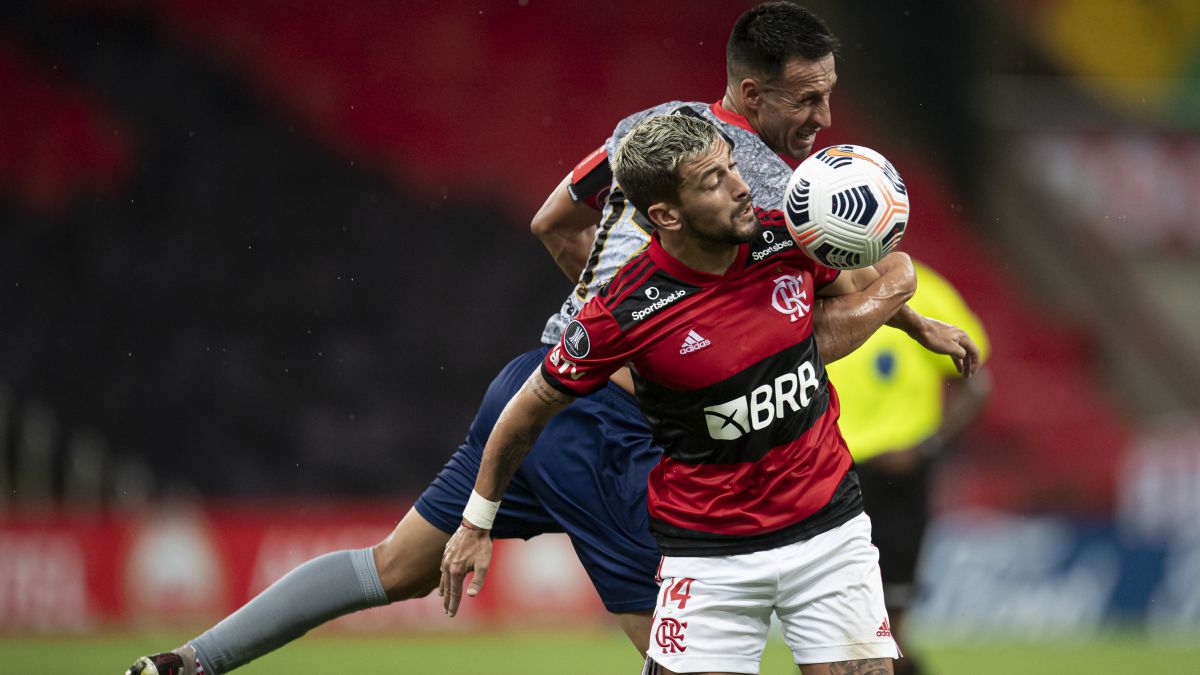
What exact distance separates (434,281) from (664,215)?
949cm

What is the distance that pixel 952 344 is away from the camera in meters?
4.22

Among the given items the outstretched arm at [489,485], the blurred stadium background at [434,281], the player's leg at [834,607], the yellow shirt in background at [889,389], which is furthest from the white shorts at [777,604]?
the blurred stadium background at [434,281]

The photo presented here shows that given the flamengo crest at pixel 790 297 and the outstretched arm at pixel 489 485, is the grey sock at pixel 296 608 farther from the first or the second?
the flamengo crest at pixel 790 297

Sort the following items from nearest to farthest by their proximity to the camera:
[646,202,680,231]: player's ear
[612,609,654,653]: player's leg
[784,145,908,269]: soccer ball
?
1. [784,145,908,269]: soccer ball
2. [646,202,680,231]: player's ear
3. [612,609,654,653]: player's leg

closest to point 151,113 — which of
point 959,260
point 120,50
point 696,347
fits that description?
point 120,50

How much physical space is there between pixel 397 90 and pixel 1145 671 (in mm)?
8345

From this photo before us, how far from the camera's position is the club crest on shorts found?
12.5 feet

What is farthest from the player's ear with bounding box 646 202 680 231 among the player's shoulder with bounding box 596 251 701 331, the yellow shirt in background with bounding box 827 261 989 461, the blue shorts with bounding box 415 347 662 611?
the yellow shirt in background with bounding box 827 261 989 461

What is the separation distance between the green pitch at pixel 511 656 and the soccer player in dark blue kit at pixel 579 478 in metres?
3.19

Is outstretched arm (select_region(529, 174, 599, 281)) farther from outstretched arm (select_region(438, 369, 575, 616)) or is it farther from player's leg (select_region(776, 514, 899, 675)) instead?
player's leg (select_region(776, 514, 899, 675))

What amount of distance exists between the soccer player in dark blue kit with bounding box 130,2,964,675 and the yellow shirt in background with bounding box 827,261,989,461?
130 cm

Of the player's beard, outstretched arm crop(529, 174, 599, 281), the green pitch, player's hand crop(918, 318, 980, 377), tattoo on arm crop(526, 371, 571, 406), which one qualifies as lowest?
the green pitch

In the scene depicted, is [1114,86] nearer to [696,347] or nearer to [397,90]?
[397,90]

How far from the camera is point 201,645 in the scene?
15.5 ft
